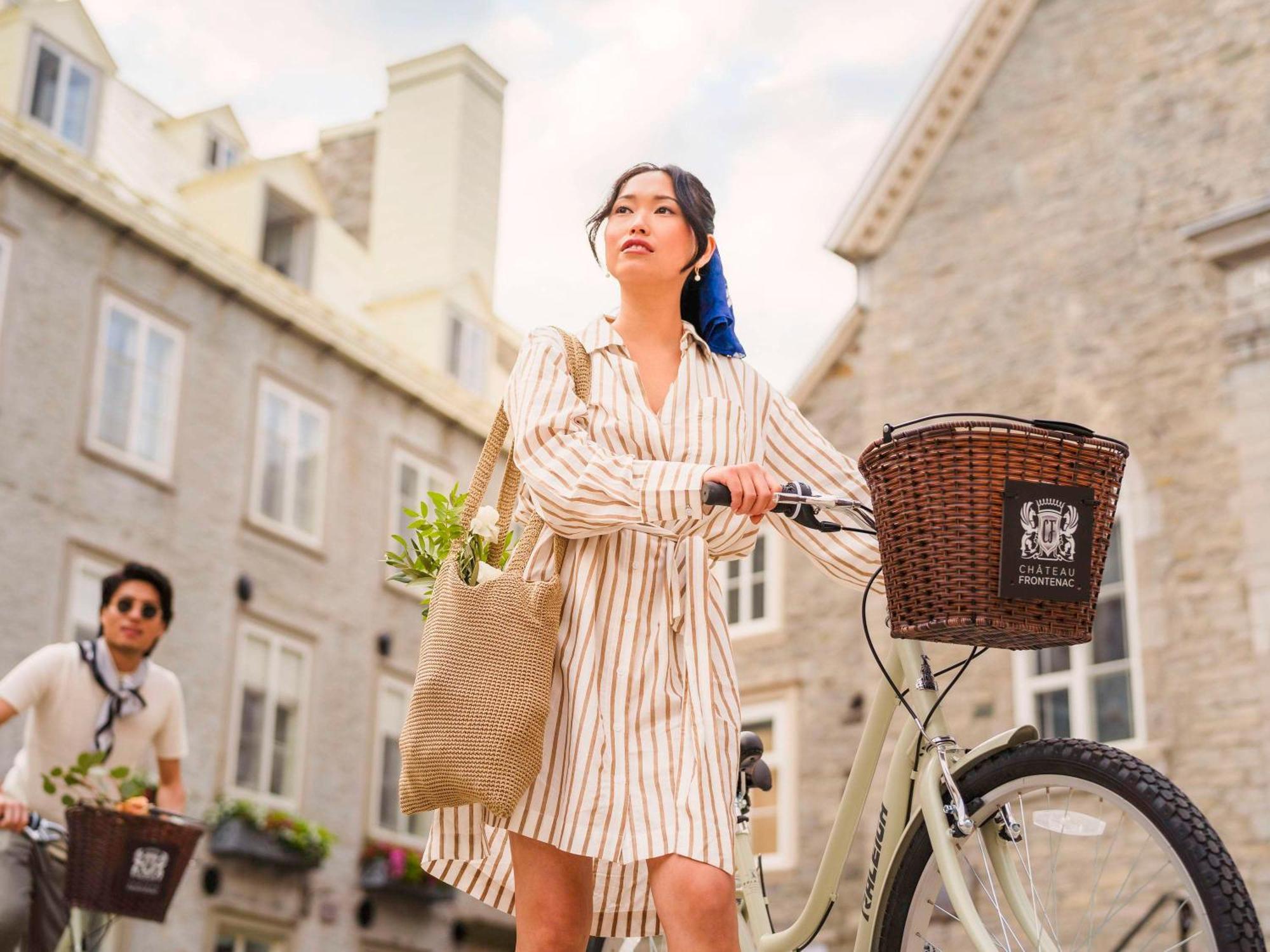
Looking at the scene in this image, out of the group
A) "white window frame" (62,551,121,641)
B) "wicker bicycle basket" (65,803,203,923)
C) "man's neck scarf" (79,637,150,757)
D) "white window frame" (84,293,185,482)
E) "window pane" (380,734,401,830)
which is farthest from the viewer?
"window pane" (380,734,401,830)

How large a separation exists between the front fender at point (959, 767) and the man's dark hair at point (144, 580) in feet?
9.74

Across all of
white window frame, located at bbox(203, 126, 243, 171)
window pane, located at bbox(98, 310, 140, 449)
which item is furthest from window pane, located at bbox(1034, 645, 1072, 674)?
white window frame, located at bbox(203, 126, 243, 171)

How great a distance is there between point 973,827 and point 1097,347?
11.0 metres

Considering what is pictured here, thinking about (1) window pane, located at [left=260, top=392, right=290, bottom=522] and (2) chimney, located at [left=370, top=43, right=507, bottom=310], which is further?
(2) chimney, located at [left=370, top=43, right=507, bottom=310]

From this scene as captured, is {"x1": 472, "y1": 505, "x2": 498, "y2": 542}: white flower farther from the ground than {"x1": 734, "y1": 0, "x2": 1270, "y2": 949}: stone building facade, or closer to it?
closer to it

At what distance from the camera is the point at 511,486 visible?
123 inches

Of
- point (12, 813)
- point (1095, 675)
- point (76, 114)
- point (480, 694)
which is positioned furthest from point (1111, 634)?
point (76, 114)

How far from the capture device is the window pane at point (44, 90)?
15953mm

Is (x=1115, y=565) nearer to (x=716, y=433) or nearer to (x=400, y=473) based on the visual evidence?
(x=400, y=473)

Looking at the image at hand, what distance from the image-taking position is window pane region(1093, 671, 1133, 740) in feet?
39.8

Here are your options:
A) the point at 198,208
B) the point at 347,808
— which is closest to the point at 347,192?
the point at 198,208

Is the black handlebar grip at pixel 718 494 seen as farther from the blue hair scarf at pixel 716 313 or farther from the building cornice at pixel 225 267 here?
the building cornice at pixel 225 267

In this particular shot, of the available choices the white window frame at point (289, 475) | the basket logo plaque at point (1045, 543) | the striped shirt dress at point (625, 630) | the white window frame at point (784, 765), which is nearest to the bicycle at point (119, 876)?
the striped shirt dress at point (625, 630)

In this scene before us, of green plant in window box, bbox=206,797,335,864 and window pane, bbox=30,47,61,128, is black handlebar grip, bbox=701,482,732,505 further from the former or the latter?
window pane, bbox=30,47,61,128
